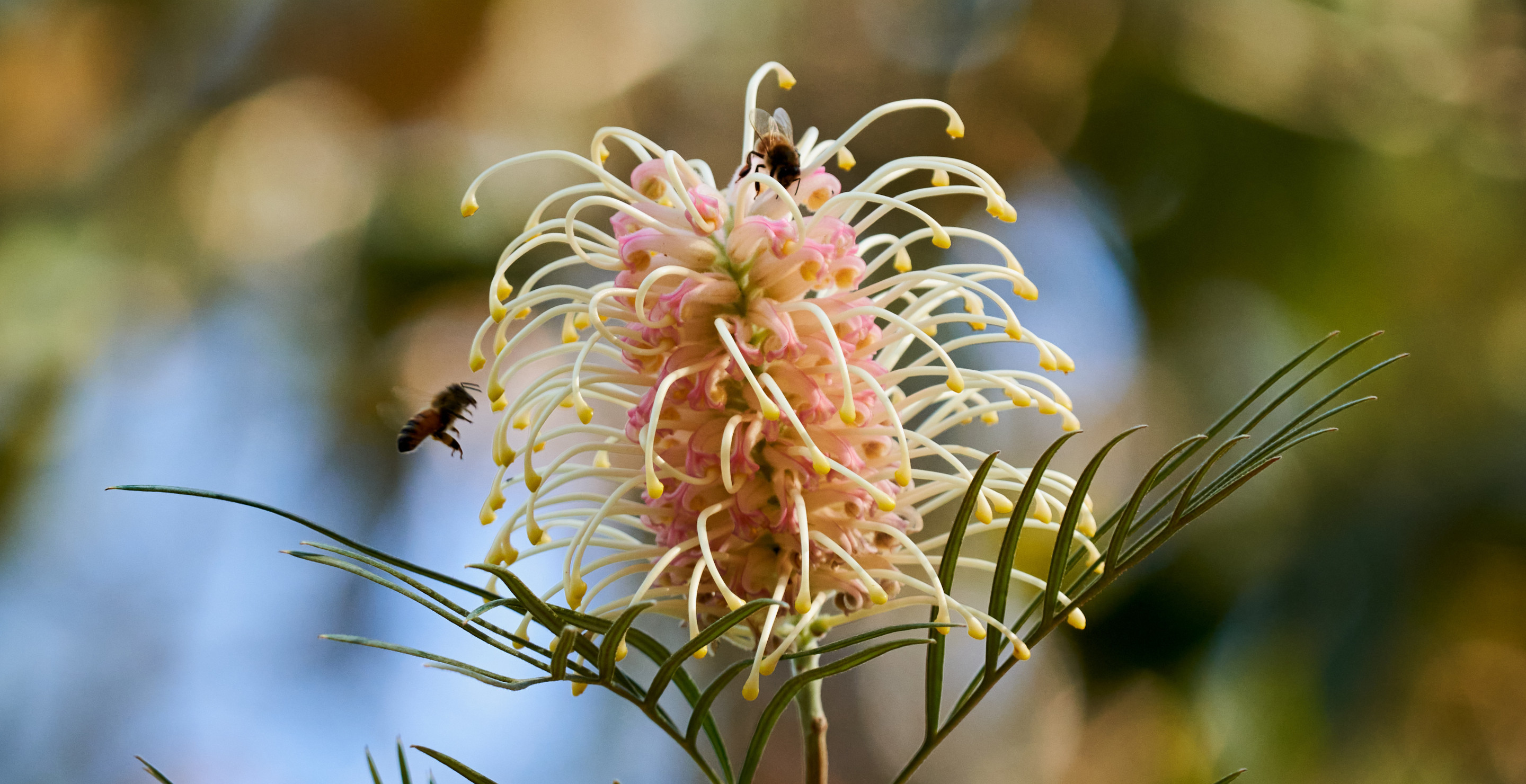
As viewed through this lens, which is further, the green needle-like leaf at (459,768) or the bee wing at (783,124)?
the bee wing at (783,124)

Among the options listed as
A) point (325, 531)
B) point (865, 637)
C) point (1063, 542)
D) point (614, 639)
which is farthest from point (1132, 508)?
point (325, 531)

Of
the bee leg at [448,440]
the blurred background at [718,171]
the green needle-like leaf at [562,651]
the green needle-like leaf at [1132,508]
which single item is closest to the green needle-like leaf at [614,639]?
the green needle-like leaf at [562,651]

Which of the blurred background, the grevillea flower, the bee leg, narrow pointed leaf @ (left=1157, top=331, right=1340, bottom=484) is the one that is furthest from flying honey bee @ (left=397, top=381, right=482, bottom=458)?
the blurred background

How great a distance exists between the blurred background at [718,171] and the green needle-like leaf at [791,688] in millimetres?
1842

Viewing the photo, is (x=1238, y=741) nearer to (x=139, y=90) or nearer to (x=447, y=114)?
(x=447, y=114)

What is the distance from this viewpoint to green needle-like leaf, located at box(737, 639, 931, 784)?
44 cm

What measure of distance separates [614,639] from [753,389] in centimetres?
16

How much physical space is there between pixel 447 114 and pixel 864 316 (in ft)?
8.24

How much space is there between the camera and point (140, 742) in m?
2.45

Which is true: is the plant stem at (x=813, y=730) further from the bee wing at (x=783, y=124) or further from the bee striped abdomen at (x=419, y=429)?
the bee striped abdomen at (x=419, y=429)

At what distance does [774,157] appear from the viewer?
2.00ft

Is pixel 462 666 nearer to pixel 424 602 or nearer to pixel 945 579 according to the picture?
pixel 424 602

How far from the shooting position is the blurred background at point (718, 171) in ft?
7.28

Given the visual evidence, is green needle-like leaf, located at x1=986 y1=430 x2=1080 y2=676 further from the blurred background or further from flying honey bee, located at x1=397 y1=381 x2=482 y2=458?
the blurred background
